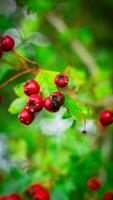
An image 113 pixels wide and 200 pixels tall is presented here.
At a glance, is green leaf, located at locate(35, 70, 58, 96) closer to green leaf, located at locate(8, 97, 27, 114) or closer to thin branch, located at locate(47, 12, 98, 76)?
green leaf, located at locate(8, 97, 27, 114)

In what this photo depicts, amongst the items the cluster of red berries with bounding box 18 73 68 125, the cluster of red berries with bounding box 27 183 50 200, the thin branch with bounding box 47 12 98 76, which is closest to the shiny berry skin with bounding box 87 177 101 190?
the cluster of red berries with bounding box 27 183 50 200

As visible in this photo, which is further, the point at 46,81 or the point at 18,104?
the point at 18,104

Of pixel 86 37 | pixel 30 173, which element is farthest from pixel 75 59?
pixel 30 173

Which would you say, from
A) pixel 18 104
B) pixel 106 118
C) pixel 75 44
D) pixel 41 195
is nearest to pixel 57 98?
pixel 18 104

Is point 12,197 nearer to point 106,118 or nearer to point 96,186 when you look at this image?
point 96,186

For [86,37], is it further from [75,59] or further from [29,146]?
[29,146]
